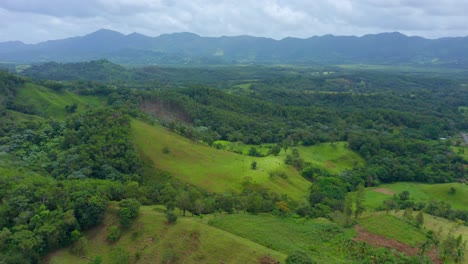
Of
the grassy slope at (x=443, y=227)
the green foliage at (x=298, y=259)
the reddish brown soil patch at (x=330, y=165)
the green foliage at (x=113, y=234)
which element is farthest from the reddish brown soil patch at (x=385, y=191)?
the green foliage at (x=113, y=234)

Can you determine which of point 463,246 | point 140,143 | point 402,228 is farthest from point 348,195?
point 140,143

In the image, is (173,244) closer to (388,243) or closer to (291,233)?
(291,233)

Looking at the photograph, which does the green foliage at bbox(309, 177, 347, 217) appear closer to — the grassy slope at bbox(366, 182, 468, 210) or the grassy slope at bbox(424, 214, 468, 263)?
the grassy slope at bbox(366, 182, 468, 210)

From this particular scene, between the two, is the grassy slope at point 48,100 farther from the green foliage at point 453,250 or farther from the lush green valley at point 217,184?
the green foliage at point 453,250

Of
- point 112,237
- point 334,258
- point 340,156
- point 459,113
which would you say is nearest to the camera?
point 334,258

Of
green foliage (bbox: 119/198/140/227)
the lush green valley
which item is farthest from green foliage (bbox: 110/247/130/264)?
green foliage (bbox: 119/198/140/227)

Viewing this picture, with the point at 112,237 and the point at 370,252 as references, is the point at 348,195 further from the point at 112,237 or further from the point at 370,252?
the point at 112,237

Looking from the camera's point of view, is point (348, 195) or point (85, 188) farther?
point (348, 195)
